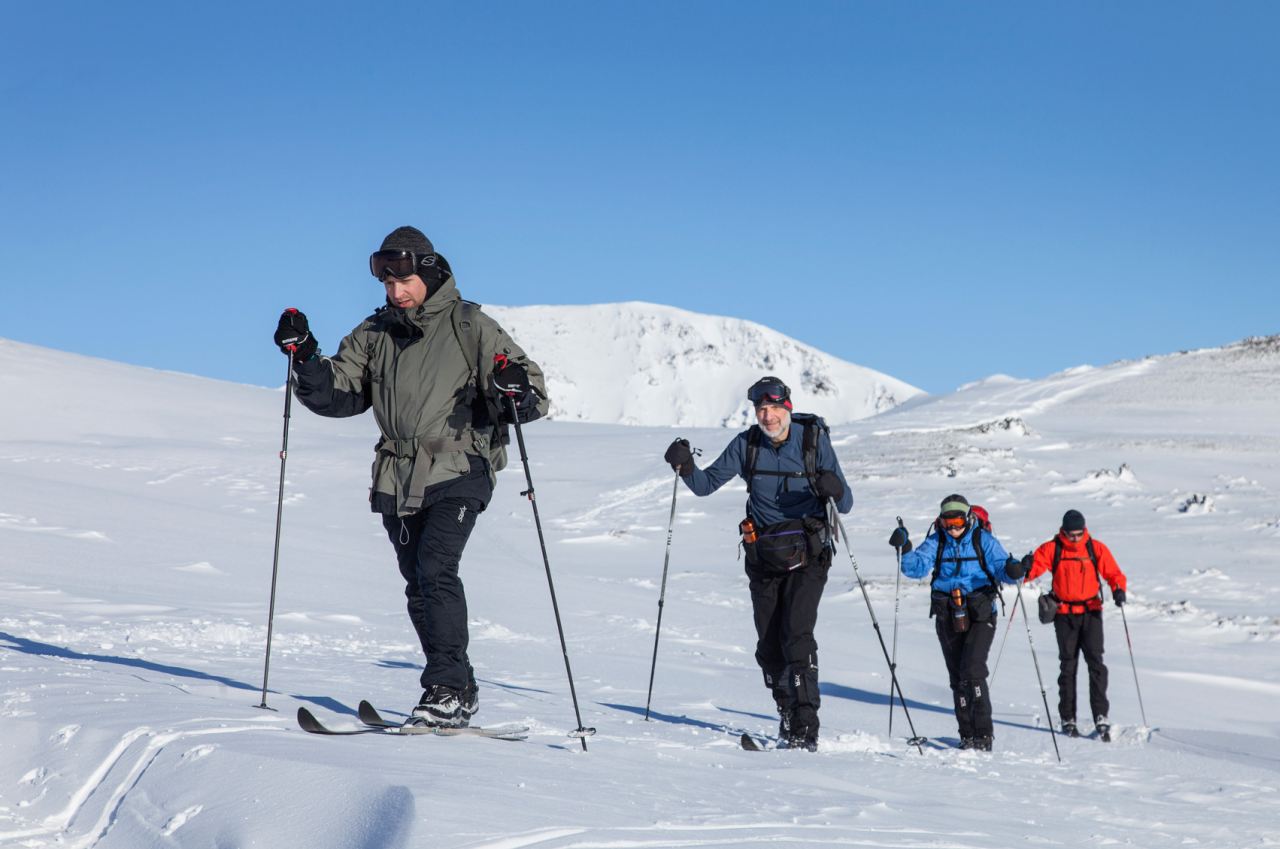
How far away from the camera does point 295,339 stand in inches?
199

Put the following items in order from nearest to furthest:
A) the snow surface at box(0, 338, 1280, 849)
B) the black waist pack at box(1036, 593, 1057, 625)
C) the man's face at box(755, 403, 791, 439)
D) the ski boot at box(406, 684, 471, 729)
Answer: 1. the snow surface at box(0, 338, 1280, 849)
2. the ski boot at box(406, 684, 471, 729)
3. the man's face at box(755, 403, 791, 439)
4. the black waist pack at box(1036, 593, 1057, 625)

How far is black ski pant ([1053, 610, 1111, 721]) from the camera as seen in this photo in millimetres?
9953

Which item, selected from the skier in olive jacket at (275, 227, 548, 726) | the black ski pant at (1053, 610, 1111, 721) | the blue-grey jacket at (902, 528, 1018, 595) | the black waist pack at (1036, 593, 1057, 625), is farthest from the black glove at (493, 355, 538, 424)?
the black ski pant at (1053, 610, 1111, 721)

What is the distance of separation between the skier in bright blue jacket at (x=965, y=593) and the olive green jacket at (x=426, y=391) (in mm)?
3840

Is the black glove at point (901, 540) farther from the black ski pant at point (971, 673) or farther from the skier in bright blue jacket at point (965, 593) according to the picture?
the black ski pant at point (971, 673)

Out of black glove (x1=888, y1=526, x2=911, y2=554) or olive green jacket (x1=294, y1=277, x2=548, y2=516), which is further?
black glove (x1=888, y1=526, x2=911, y2=554)

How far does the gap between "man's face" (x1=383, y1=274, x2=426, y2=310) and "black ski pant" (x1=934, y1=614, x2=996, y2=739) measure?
4.65 metres

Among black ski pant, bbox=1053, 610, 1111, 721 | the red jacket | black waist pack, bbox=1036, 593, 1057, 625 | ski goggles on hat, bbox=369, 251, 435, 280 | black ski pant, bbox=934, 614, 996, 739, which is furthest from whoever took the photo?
the red jacket

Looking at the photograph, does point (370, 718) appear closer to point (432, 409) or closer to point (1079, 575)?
point (432, 409)

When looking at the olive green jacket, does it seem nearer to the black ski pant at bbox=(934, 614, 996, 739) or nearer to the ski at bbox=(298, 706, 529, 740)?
the ski at bbox=(298, 706, 529, 740)

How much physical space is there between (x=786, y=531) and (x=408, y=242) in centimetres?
269

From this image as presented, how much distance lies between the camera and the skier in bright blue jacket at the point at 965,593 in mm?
8078

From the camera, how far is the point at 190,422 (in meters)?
31.8

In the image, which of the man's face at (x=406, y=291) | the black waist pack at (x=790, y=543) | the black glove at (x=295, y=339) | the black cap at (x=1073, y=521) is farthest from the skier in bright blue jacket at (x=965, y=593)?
the black glove at (x=295, y=339)
